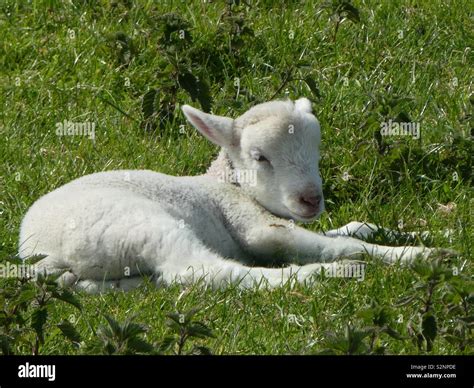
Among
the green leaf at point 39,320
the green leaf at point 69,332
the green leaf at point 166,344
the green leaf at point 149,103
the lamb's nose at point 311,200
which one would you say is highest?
the green leaf at point 149,103

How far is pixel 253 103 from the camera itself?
879 centimetres

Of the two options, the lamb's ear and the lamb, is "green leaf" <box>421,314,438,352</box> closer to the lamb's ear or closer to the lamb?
the lamb

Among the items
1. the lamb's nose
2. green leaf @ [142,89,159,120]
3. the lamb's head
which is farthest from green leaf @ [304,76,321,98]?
the lamb's nose

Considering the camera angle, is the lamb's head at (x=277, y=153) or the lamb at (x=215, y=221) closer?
the lamb at (x=215, y=221)

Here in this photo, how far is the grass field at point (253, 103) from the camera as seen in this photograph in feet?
21.3

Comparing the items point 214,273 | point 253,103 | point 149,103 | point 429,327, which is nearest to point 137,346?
point 429,327

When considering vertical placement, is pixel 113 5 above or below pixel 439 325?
above

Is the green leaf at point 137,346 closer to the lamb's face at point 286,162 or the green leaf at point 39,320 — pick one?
the green leaf at point 39,320

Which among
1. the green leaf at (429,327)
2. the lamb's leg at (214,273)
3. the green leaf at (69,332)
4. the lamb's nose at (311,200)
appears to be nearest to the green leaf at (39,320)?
the green leaf at (69,332)

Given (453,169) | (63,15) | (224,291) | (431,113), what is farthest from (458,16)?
(224,291)

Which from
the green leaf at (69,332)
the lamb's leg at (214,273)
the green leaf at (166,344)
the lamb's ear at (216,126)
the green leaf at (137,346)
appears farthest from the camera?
the lamb's ear at (216,126)
